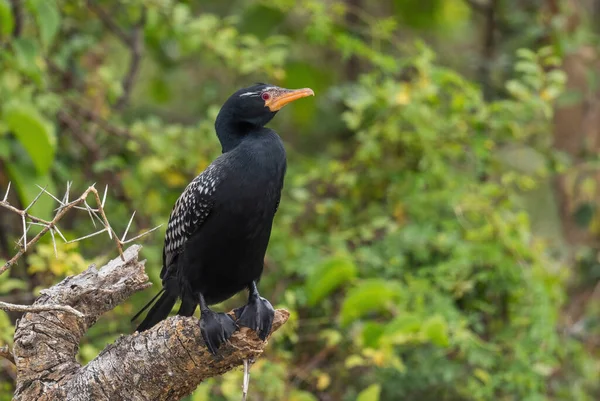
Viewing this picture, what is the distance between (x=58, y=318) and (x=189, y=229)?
0.78 metres

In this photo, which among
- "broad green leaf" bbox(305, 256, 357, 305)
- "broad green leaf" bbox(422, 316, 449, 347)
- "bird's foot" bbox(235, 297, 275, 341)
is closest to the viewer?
"bird's foot" bbox(235, 297, 275, 341)

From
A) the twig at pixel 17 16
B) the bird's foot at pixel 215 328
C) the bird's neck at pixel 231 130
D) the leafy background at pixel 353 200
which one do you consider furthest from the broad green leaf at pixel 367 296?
the twig at pixel 17 16

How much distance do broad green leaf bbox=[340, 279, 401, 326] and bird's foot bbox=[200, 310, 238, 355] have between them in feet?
6.17

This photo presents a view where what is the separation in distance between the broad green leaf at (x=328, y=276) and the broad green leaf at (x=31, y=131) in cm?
177

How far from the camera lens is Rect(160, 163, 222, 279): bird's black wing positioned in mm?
3773

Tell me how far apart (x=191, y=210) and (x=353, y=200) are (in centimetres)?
290

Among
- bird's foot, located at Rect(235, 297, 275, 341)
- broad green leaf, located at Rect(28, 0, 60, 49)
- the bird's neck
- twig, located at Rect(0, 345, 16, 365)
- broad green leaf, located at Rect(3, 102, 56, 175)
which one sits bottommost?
bird's foot, located at Rect(235, 297, 275, 341)

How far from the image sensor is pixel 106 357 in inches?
129

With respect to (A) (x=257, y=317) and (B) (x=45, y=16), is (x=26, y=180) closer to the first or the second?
(B) (x=45, y=16)

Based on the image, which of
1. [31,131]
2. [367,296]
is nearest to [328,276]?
[367,296]

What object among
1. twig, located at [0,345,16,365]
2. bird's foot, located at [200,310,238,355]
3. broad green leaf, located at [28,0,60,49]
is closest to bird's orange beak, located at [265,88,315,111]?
bird's foot, located at [200,310,238,355]

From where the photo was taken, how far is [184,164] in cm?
624

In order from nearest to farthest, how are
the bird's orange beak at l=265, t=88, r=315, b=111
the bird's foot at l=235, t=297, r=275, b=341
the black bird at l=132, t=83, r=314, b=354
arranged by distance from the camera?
1. the bird's foot at l=235, t=297, r=275, b=341
2. the black bird at l=132, t=83, r=314, b=354
3. the bird's orange beak at l=265, t=88, r=315, b=111

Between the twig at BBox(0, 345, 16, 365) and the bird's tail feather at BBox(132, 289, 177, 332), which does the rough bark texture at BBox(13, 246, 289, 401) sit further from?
the bird's tail feather at BBox(132, 289, 177, 332)
